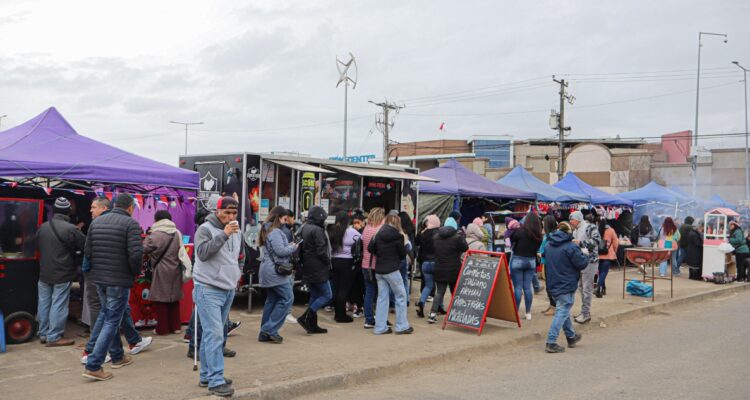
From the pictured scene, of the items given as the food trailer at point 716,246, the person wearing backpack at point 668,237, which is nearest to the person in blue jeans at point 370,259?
the person wearing backpack at point 668,237

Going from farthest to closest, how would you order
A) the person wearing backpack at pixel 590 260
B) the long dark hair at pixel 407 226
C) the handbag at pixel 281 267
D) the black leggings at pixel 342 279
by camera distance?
the long dark hair at pixel 407 226
the person wearing backpack at pixel 590 260
the black leggings at pixel 342 279
the handbag at pixel 281 267

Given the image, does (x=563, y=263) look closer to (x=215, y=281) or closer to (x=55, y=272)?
(x=215, y=281)

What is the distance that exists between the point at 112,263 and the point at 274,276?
2.21 m

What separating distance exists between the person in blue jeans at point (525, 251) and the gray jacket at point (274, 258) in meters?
3.93

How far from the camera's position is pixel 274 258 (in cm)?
781

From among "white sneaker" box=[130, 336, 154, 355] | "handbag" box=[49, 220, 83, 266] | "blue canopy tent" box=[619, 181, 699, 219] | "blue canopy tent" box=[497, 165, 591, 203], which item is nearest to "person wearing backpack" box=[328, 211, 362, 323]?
"white sneaker" box=[130, 336, 154, 355]

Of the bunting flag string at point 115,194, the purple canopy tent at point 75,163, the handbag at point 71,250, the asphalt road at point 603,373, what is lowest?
the asphalt road at point 603,373

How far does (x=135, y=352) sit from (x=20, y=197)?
10.0 feet

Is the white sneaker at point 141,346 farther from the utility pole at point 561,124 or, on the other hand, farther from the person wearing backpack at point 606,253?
the utility pole at point 561,124

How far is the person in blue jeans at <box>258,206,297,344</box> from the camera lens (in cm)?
780

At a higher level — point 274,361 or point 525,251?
point 525,251

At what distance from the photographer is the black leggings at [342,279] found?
30.9 feet

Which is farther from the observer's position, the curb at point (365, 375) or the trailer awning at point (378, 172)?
the trailer awning at point (378, 172)

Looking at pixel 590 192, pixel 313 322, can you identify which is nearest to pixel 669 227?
pixel 590 192
